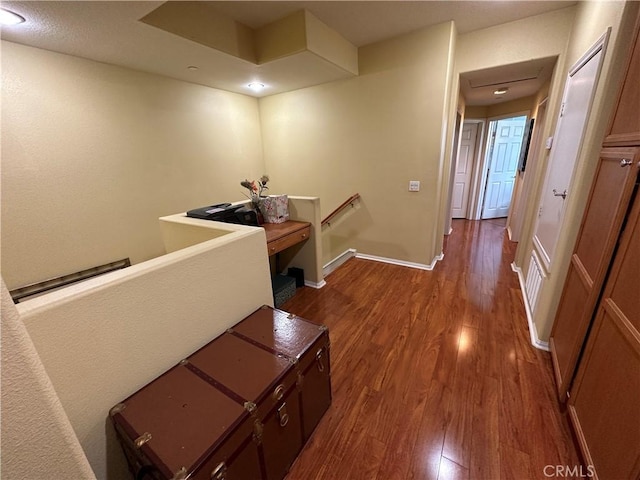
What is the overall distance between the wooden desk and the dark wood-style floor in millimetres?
657

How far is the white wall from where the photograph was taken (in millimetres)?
867

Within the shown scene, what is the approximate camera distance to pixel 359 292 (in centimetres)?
278

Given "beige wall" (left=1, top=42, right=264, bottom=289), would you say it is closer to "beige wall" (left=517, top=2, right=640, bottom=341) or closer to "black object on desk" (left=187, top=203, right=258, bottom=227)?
"black object on desk" (left=187, top=203, right=258, bottom=227)

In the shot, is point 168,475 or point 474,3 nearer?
point 168,475

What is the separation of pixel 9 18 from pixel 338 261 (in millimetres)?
3339

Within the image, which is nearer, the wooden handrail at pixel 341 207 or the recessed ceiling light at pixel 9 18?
the recessed ceiling light at pixel 9 18

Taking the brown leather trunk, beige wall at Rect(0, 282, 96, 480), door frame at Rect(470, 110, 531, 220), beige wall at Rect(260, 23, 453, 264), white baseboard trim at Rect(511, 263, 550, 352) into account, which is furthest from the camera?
door frame at Rect(470, 110, 531, 220)

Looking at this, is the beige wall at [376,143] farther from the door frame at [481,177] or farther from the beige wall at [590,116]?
the door frame at [481,177]

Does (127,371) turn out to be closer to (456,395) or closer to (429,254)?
(456,395)

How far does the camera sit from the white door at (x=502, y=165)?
4.90 metres

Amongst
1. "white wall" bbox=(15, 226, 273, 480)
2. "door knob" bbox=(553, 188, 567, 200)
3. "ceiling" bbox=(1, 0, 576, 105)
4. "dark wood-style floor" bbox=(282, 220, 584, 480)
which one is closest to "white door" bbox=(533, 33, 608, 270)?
"door knob" bbox=(553, 188, 567, 200)

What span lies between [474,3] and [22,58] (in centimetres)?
364

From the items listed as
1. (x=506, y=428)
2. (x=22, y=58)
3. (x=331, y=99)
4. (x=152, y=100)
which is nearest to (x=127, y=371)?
(x=506, y=428)

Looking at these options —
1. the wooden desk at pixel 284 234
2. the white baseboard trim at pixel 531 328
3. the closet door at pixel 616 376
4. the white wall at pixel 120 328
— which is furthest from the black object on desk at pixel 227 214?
the white baseboard trim at pixel 531 328
